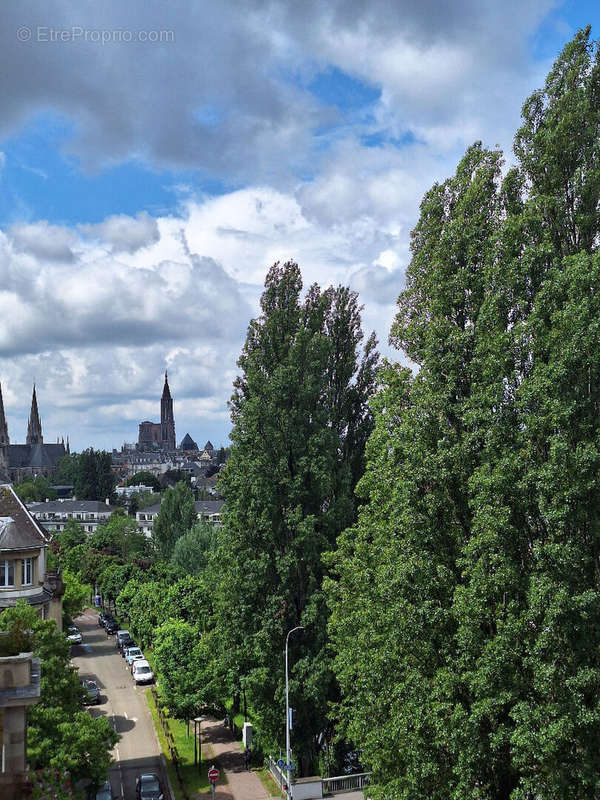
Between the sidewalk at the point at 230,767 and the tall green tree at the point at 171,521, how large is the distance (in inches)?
1715

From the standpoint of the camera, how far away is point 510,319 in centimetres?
1925

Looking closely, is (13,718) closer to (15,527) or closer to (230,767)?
(230,767)

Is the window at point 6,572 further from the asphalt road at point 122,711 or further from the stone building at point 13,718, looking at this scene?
the stone building at point 13,718

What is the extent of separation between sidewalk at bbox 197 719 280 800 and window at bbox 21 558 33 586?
41.3 feet

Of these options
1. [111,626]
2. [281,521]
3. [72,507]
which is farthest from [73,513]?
[281,521]

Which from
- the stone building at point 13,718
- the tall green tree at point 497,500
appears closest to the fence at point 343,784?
the tall green tree at point 497,500

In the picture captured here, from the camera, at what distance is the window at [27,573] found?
133ft

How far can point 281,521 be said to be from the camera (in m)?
31.7

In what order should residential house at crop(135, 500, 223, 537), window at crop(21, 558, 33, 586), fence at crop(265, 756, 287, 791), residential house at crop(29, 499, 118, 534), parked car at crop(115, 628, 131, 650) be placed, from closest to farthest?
fence at crop(265, 756, 287, 791) → window at crop(21, 558, 33, 586) → parked car at crop(115, 628, 131, 650) → residential house at crop(135, 500, 223, 537) → residential house at crop(29, 499, 118, 534)

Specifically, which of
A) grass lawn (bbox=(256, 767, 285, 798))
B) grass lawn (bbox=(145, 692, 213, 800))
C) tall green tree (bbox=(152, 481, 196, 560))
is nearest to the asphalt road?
grass lawn (bbox=(145, 692, 213, 800))

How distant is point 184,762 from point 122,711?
9743mm

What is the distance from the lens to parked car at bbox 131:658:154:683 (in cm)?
5104

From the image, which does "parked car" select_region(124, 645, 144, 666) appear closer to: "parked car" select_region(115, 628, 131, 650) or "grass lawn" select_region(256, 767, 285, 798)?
"parked car" select_region(115, 628, 131, 650)

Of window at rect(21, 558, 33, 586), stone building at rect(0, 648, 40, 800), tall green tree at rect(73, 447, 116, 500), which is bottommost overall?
stone building at rect(0, 648, 40, 800)
